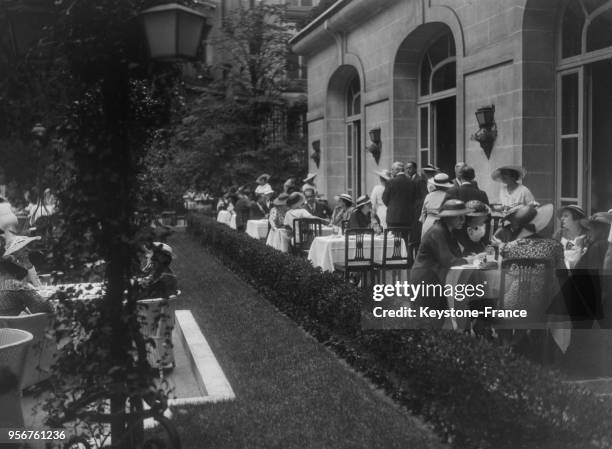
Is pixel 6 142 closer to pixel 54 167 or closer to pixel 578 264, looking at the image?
pixel 54 167

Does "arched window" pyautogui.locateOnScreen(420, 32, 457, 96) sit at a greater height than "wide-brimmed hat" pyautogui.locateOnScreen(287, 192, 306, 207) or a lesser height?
greater

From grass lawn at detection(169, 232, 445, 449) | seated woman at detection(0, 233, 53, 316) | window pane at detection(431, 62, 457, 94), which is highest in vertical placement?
window pane at detection(431, 62, 457, 94)

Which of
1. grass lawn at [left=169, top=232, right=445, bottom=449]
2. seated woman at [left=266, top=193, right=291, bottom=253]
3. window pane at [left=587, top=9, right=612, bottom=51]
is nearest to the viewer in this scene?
grass lawn at [left=169, top=232, right=445, bottom=449]

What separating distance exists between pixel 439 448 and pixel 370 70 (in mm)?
14157

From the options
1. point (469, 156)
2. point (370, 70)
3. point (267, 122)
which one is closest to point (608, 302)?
point (469, 156)

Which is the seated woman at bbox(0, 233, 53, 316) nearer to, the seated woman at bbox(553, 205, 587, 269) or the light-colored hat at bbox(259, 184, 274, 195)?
the seated woman at bbox(553, 205, 587, 269)

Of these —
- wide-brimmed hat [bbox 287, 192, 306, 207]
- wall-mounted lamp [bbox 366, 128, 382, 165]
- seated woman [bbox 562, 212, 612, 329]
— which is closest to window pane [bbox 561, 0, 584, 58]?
seated woman [bbox 562, 212, 612, 329]

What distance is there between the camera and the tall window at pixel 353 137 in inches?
818

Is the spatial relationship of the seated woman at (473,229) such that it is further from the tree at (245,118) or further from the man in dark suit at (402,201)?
the tree at (245,118)

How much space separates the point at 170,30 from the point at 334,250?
7.28 metres

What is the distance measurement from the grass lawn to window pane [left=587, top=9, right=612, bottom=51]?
18.9 ft

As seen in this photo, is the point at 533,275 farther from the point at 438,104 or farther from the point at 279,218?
the point at 438,104

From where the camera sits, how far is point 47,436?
13.7ft

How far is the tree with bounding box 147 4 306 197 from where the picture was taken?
25.3 metres
